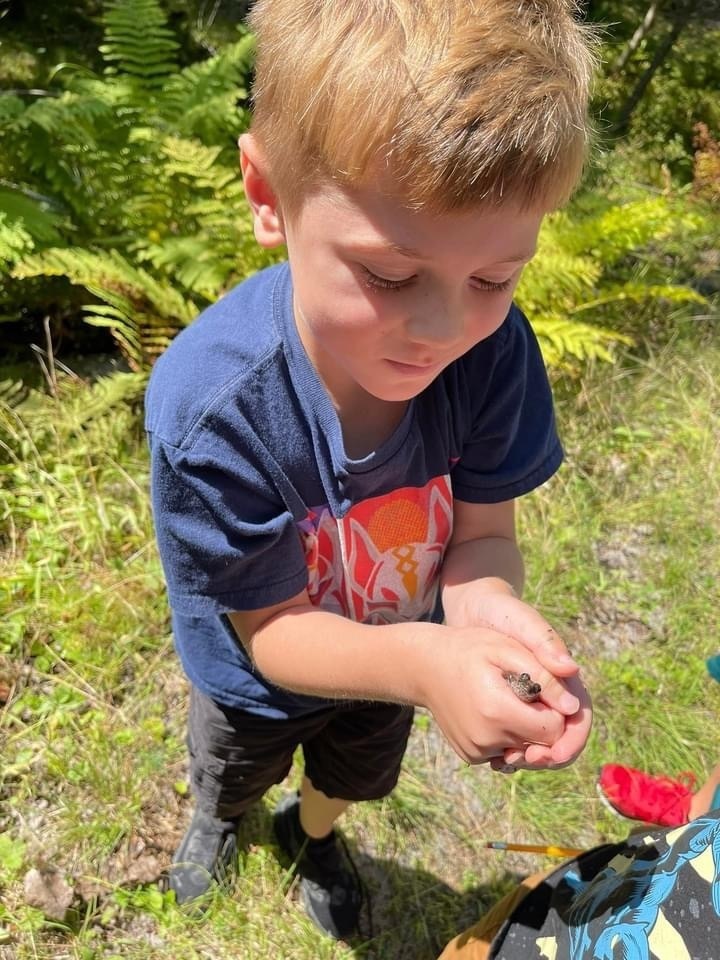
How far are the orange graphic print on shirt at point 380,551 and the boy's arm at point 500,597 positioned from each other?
5 centimetres

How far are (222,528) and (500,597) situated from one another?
0.53 metres

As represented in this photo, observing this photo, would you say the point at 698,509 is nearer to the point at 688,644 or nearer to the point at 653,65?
the point at 688,644

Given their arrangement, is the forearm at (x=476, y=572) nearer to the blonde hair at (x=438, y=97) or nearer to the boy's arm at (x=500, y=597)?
the boy's arm at (x=500, y=597)

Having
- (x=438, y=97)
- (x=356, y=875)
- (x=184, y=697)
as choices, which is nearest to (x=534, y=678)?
(x=438, y=97)

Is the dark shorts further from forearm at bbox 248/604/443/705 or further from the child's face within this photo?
the child's face

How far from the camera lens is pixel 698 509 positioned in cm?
379

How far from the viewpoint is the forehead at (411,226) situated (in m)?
1.04

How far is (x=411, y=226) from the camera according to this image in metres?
1.04

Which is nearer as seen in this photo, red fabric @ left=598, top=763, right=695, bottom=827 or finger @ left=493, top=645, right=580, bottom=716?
finger @ left=493, top=645, right=580, bottom=716

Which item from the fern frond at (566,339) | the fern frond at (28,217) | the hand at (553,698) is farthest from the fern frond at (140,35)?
the hand at (553,698)

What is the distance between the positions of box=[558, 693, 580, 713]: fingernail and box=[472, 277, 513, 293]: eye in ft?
2.05

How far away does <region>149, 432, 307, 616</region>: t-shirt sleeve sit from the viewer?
1.30 metres

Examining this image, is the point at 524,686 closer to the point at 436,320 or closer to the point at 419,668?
the point at 419,668

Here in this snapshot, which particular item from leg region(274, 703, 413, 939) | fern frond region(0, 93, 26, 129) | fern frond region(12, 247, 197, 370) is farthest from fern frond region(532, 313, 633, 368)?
fern frond region(0, 93, 26, 129)
